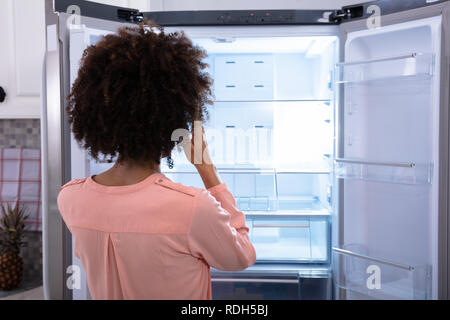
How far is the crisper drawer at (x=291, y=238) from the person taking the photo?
5.92ft

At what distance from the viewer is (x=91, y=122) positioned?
740 mm

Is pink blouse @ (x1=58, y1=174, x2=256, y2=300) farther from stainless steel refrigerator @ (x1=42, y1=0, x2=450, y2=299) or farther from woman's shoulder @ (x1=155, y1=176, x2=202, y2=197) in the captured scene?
stainless steel refrigerator @ (x1=42, y1=0, x2=450, y2=299)

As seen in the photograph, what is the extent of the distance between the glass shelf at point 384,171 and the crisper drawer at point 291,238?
0.29m

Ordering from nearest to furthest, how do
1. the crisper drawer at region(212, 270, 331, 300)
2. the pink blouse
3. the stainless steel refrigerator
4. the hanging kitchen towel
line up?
the pink blouse < the stainless steel refrigerator < the crisper drawer at region(212, 270, 331, 300) < the hanging kitchen towel

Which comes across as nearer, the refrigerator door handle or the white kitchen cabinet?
the refrigerator door handle

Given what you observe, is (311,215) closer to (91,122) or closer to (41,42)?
(91,122)

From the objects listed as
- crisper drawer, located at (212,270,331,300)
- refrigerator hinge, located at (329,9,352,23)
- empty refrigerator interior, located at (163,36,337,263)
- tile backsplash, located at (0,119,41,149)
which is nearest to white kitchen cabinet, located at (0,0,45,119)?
tile backsplash, located at (0,119,41,149)

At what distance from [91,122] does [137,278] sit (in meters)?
0.31

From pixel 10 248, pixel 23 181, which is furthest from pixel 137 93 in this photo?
pixel 23 181

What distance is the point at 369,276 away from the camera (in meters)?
1.58

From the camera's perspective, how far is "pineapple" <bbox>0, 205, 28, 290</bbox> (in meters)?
1.90

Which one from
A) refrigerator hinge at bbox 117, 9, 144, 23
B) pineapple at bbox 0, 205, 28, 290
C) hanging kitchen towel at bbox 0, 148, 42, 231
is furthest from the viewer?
hanging kitchen towel at bbox 0, 148, 42, 231

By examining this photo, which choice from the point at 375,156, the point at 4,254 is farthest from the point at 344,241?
the point at 4,254

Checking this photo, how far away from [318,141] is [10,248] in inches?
63.0
